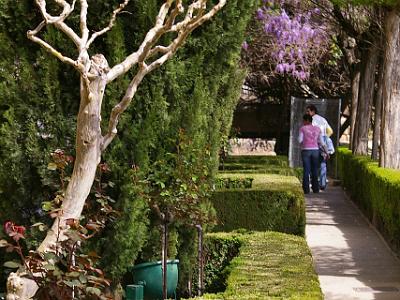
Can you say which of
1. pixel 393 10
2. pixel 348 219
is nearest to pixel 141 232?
pixel 393 10

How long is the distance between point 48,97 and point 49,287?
2591 millimetres

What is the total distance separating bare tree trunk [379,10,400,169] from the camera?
56.5ft

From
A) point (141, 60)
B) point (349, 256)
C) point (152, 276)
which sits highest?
point (141, 60)

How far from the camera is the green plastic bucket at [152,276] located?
27.1 ft

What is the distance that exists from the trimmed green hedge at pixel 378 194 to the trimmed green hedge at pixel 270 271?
11.0 feet

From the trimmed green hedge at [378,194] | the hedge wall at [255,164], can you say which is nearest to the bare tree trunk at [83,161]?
the trimmed green hedge at [378,194]

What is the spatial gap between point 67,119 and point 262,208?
242 inches

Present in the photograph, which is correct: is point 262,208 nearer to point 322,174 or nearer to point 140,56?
point 140,56

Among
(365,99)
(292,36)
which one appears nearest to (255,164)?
(292,36)

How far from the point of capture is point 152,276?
27.2 ft

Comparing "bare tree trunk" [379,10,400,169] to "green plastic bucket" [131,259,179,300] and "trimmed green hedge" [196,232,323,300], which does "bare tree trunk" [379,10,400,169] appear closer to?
"trimmed green hedge" [196,232,323,300]

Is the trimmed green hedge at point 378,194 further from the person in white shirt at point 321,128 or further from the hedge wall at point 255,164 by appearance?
the hedge wall at point 255,164

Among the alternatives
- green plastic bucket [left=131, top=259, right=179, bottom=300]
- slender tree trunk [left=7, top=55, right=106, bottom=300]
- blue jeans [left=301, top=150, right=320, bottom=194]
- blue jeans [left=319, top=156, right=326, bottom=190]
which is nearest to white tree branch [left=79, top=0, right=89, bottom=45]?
slender tree trunk [left=7, top=55, right=106, bottom=300]

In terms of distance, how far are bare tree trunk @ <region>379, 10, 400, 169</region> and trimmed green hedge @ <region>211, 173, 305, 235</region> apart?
3.49m
